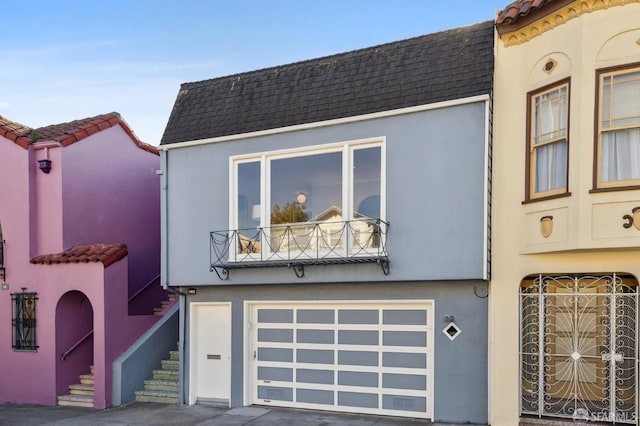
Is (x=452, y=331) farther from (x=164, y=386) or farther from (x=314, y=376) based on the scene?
(x=164, y=386)

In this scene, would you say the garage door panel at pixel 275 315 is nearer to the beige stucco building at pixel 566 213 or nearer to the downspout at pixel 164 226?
the downspout at pixel 164 226

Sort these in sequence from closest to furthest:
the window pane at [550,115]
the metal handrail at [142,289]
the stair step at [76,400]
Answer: the window pane at [550,115] < the stair step at [76,400] < the metal handrail at [142,289]

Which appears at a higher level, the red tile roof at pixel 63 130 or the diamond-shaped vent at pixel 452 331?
the red tile roof at pixel 63 130

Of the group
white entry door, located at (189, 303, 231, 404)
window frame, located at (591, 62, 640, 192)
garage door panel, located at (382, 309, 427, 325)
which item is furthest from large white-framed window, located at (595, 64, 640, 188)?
white entry door, located at (189, 303, 231, 404)

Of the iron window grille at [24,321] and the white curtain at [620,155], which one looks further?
the iron window grille at [24,321]

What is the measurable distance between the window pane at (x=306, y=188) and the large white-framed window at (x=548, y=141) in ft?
10.5

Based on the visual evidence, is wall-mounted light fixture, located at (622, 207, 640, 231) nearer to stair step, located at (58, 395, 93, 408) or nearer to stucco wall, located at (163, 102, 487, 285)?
stucco wall, located at (163, 102, 487, 285)

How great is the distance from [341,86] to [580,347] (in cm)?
591

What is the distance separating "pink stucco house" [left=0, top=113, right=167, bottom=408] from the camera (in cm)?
1117

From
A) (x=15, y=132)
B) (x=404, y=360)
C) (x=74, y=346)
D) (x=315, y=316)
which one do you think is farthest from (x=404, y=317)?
(x=15, y=132)

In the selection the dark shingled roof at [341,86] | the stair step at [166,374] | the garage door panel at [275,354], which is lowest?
the stair step at [166,374]

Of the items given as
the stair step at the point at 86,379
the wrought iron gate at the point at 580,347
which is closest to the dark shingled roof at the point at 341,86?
the wrought iron gate at the point at 580,347

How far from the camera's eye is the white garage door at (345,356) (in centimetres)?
903

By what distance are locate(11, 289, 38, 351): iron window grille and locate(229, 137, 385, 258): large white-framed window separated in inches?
211
